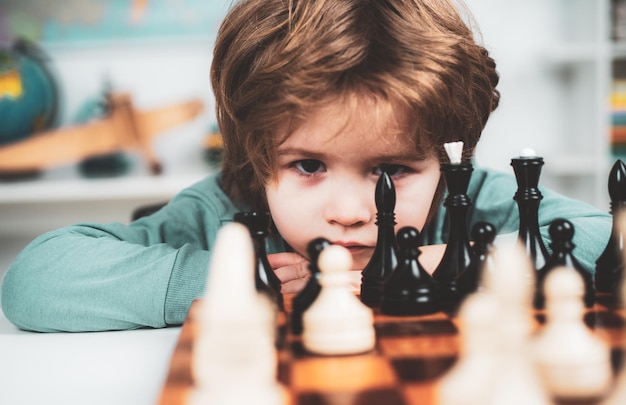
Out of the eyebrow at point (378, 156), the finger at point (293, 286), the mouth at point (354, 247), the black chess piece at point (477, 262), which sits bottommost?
the finger at point (293, 286)

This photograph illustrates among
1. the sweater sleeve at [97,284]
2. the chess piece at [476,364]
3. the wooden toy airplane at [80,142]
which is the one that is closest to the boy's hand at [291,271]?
the sweater sleeve at [97,284]

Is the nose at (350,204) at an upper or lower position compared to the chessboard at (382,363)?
upper

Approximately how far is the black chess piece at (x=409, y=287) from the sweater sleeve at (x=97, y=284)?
0.32 meters

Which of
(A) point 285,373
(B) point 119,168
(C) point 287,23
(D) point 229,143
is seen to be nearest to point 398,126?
(C) point 287,23

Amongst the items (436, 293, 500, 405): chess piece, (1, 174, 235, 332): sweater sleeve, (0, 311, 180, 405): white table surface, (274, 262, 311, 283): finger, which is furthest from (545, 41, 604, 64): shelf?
(436, 293, 500, 405): chess piece

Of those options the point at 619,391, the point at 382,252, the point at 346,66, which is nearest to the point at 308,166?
the point at 346,66

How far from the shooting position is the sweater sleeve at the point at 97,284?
3.06ft

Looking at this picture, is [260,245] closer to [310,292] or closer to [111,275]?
[310,292]

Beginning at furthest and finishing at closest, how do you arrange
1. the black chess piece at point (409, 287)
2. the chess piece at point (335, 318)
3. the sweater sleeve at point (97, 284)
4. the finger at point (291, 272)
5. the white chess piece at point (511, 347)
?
the finger at point (291, 272)
the sweater sleeve at point (97, 284)
the black chess piece at point (409, 287)
the chess piece at point (335, 318)
the white chess piece at point (511, 347)

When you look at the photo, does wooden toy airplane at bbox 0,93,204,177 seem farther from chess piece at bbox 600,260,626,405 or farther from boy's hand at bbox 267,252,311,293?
chess piece at bbox 600,260,626,405

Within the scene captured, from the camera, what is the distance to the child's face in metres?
1.01

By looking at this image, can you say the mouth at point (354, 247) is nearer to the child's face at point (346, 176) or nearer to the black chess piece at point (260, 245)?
the child's face at point (346, 176)

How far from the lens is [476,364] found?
0.50 m

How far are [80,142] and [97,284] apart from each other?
2.06 m
